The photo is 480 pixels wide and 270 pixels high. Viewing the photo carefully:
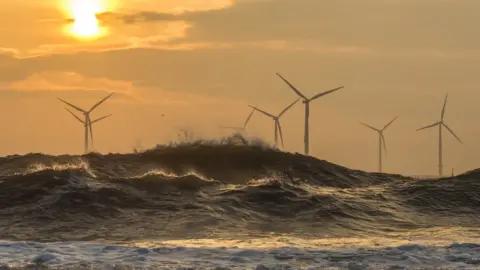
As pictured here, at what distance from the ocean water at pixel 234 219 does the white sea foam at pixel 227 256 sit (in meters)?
0.02

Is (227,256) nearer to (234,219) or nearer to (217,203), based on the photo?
(234,219)

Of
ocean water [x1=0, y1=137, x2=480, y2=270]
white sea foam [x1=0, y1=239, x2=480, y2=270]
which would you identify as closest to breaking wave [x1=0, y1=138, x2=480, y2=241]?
ocean water [x1=0, y1=137, x2=480, y2=270]

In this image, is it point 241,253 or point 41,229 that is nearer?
point 241,253

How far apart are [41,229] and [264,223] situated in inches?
264

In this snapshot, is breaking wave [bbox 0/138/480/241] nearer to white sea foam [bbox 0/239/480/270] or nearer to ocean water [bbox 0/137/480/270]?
ocean water [bbox 0/137/480/270]

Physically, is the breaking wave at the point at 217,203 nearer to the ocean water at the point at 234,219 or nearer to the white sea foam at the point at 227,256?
the ocean water at the point at 234,219

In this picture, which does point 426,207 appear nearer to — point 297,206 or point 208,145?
point 297,206

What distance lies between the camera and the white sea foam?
15000 mm

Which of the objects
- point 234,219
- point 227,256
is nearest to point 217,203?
point 234,219

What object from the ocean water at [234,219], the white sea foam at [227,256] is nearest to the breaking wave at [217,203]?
the ocean water at [234,219]

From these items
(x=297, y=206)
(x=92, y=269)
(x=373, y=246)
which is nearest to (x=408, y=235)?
(x=373, y=246)

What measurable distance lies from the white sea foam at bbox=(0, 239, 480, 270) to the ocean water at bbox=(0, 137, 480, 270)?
0.02 metres

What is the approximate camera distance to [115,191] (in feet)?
86.7

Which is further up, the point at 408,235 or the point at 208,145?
the point at 208,145
